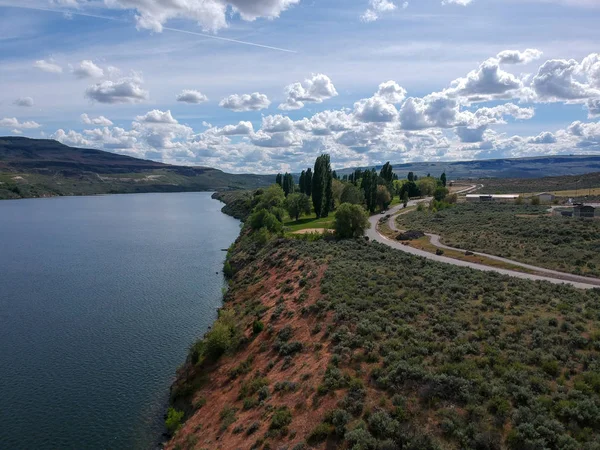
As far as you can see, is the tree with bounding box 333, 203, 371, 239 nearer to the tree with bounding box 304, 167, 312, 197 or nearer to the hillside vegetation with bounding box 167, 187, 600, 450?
the hillside vegetation with bounding box 167, 187, 600, 450

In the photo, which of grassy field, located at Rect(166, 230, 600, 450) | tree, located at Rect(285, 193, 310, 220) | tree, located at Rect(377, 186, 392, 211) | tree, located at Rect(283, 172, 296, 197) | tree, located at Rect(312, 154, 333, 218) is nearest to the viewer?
grassy field, located at Rect(166, 230, 600, 450)

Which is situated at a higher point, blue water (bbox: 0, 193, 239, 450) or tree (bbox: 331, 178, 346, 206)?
tree (bbox: 331, 178, 346, 206)

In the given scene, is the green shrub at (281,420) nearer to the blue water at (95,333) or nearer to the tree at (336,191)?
the blue water at (95,333)

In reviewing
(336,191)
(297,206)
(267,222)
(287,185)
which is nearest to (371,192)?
(336,191)

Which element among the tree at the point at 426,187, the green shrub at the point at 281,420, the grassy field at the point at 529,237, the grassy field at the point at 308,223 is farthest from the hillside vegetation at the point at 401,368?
the tree at the point at 426,187

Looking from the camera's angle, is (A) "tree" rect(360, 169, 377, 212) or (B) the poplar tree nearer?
(A) "tree" rect(360, 169, 377, 212)

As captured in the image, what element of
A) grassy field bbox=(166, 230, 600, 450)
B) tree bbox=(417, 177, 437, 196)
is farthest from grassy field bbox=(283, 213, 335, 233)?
tree bbox=(417, 177, 437, 196)

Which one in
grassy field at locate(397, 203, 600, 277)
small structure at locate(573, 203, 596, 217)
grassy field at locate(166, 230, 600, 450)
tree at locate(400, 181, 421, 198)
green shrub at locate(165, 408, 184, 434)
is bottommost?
green shrub at locate(165, 408, 184, 434)

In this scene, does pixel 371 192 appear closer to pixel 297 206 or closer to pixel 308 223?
pixel 297 206
